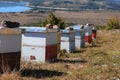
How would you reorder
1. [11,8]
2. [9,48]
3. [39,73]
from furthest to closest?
[11,8] < [39,73] < [9,48]

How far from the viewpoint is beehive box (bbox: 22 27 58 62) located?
17.4m

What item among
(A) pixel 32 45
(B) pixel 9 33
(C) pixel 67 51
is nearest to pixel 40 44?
(A) pixel 32 45

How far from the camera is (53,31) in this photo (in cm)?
1803

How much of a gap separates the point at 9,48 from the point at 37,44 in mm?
4315

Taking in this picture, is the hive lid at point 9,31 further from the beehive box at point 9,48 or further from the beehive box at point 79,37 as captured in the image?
the beehive box at point 79,37

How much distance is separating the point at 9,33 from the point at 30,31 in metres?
4.39

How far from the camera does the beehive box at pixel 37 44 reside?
17359 millimetres

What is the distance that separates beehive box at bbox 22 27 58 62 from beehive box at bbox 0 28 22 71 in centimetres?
385

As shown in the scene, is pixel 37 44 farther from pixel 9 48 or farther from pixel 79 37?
pixel 79 37

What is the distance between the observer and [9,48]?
13195 mm

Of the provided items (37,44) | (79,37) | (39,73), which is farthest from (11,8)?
(39,73)

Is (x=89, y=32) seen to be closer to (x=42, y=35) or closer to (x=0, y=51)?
(x=42, y=35)

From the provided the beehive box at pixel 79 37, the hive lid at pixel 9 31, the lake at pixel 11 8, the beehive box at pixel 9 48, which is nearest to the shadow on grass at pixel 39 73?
the beehive box at pixel 9 48

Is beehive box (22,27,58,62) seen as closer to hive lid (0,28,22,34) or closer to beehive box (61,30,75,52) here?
hive lid (0,28,22,34)
